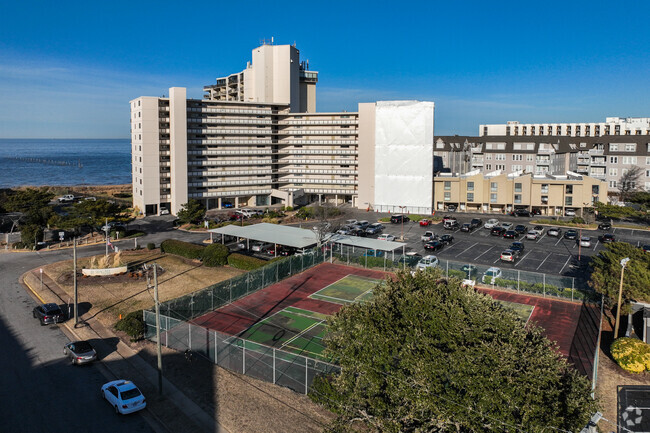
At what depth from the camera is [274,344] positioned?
104 ft

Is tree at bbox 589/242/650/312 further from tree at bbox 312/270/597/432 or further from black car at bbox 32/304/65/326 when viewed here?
black car at bbox 32/304/65/326

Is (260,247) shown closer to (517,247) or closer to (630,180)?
(517,247)

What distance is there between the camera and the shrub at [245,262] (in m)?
49.2

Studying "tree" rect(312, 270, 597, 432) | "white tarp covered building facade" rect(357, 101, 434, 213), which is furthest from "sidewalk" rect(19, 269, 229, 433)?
"white tarp covered building facade" rect(357, 101, 434, 213)

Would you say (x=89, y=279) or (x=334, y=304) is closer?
(x=334, y=304)

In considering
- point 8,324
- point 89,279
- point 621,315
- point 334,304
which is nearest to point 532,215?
point 621,315

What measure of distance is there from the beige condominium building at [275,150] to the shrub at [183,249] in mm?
26824

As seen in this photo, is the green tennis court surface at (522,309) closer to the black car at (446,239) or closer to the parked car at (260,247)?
the black car at (446,239)

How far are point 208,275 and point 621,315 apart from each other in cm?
3580

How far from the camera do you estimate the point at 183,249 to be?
5525cm

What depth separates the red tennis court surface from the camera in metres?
32.0

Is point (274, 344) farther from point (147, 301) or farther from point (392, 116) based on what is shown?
point (392, 116)

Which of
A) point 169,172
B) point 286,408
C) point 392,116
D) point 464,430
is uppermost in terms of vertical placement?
point 392,116

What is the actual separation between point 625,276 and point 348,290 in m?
21.4
